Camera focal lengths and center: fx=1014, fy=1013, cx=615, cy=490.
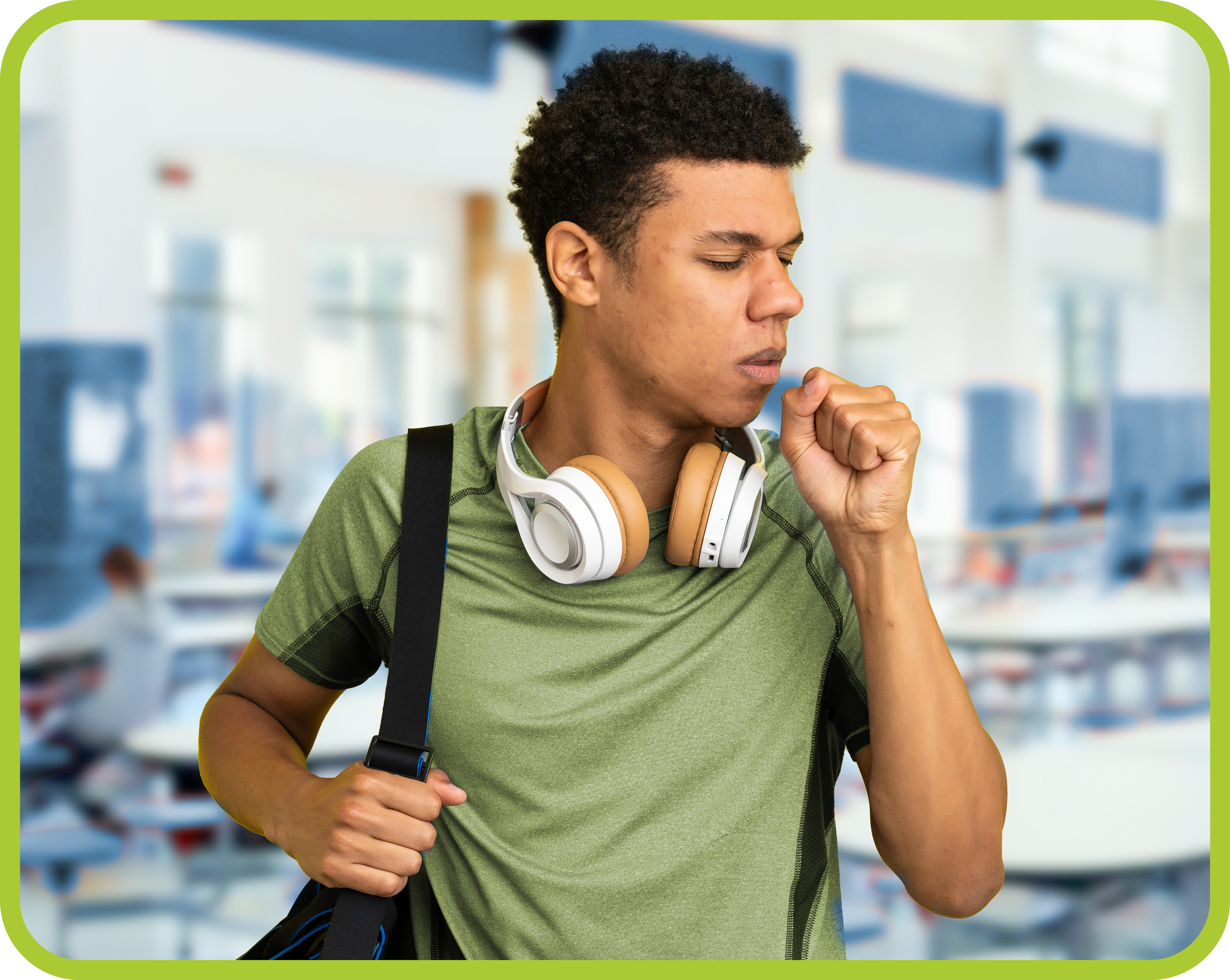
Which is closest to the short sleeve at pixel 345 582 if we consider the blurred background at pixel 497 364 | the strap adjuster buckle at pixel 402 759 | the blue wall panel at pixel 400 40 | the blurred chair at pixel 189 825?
the strap adjuster buckle at pixel 402 759

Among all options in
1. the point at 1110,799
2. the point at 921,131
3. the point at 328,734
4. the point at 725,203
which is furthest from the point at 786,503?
the point at 921,131

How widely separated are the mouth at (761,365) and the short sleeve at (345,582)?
459mm

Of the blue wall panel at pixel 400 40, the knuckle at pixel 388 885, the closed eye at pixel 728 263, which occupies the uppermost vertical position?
the blue wall panel at pixel 400 40

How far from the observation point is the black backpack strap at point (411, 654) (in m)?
1.13

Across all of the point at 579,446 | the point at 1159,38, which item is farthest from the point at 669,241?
the point at 1159,38

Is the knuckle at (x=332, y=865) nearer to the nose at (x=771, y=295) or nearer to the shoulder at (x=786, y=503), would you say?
the shoulder at (x=786, y=503)

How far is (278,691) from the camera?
4.62 feet

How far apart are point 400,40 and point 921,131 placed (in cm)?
333

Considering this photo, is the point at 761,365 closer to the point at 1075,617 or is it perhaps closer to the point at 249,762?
the point at 249,762

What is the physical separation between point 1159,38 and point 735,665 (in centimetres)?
702

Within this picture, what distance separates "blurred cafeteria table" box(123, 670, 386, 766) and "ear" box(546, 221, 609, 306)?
2.34 metres

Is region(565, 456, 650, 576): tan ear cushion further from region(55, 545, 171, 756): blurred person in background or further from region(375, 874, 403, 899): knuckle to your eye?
region(55, 545, 171, 756): blurred person in background

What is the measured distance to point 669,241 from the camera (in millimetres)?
1189
